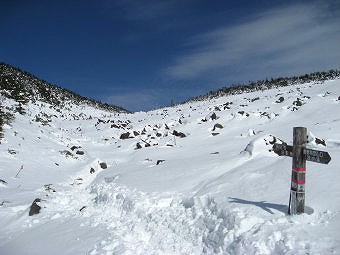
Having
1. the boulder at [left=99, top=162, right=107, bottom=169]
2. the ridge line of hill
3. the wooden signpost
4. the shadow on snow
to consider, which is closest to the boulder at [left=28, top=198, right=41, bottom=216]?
the shadow on snow

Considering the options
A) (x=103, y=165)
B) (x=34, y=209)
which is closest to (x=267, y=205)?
(x=34, y=209)

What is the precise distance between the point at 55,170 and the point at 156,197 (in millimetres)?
7922

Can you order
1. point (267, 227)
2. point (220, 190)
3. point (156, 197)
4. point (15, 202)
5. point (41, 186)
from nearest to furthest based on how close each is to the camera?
point (267, 227)
point (220, 190)
point (156, 197)
point (15, 202)
point (41, 186)

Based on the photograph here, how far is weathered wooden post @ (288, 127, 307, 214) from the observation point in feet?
20.4

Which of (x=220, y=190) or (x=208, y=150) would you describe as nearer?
(x=220, y=190)

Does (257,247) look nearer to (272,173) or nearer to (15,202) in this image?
(272,173)

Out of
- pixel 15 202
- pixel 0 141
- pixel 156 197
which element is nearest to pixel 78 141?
pixel 0 141

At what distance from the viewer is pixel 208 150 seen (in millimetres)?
16000

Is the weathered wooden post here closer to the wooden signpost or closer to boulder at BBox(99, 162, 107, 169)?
the wooden signpost

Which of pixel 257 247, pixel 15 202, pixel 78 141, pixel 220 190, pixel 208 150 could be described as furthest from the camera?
pixel 78 141

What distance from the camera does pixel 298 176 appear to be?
6246mm

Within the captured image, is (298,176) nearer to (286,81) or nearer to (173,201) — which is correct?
(173,201)

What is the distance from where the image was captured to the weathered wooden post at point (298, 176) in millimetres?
6203

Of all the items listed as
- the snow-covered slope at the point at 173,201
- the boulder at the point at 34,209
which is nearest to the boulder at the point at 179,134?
the snow-covered slope at the point at 173,201
